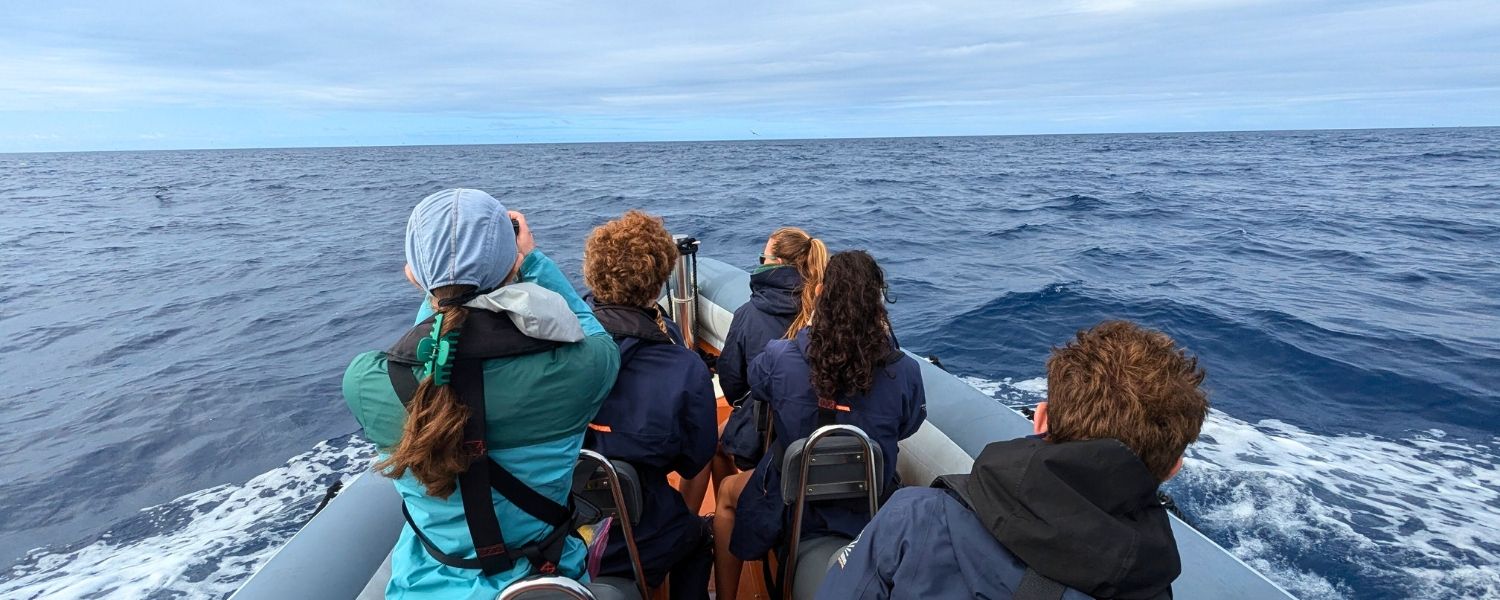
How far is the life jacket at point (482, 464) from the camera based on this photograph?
130cm

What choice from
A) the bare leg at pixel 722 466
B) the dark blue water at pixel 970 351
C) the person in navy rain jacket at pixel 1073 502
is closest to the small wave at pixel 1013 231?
the dark blue water at pixel 970 351

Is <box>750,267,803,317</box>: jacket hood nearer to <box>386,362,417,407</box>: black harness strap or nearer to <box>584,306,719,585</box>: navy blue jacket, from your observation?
<box>584,306,719,585</box>: navy blue jacket

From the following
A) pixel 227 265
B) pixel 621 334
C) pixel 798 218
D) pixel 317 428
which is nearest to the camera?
pixel 621 334

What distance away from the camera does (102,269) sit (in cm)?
1359

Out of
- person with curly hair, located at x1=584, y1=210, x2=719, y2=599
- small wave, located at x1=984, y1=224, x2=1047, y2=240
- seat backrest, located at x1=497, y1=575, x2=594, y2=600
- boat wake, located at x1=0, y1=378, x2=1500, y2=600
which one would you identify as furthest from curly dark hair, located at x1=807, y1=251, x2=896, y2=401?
small wave, located at x1=984, y1=224, x2=1047, y2=240

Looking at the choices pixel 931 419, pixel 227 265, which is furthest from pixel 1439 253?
pixel 227 265

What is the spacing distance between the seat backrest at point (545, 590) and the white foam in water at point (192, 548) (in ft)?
11.9

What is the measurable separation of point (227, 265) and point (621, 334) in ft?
48.4

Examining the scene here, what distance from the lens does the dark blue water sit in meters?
4.29

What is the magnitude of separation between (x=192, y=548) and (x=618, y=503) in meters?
4.06

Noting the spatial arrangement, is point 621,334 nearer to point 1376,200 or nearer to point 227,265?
point 227,265

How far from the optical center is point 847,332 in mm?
2189

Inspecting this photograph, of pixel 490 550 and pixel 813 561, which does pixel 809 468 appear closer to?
pixel 813 561

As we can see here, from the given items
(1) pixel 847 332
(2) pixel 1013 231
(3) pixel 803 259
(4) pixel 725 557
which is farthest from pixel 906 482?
(2) pixel 1013 231
